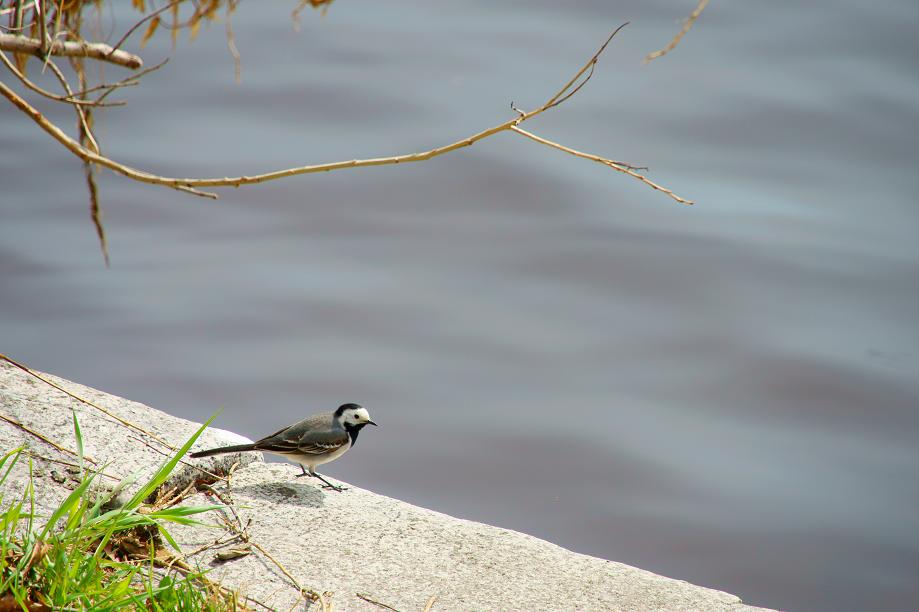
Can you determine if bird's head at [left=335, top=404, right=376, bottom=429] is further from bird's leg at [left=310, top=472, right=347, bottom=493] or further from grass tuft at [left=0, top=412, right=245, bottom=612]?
grass tuft at [left=0, top=412, right=245, bottom=612]

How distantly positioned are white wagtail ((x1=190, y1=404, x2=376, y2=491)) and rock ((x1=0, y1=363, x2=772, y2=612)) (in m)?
0.13

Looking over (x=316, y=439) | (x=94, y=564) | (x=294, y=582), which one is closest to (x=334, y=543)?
(x=294, y=582)

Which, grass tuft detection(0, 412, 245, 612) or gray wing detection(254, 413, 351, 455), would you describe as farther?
gray wing detection(254, 413, 351, 455)

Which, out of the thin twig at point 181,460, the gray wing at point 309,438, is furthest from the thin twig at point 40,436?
the gray wing at point 309,438

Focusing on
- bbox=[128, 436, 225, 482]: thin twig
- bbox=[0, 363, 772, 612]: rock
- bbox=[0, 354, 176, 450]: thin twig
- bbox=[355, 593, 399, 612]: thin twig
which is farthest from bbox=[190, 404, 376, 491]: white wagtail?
bbox=[355, 593, 399, 612]: thin twig

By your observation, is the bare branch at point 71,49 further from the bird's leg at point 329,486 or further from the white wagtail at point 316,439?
the bird's leg at point 329,486

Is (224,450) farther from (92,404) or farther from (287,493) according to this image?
(92,404)

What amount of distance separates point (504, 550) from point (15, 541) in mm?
1683

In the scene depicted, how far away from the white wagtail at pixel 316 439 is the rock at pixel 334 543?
13 cm

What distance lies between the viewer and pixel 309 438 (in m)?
4.35

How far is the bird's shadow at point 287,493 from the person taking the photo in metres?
3.93

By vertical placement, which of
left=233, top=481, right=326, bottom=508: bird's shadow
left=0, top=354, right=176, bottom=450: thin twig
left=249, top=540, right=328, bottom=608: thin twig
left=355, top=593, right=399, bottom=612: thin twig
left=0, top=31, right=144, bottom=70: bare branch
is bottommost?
left=233, top=481, right=326, bottom=508: bird's shadow

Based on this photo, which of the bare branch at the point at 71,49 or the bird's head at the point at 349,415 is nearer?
the bare branch at the point at 71,49

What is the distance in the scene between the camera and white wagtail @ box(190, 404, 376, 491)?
14.2 ft
